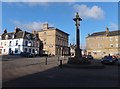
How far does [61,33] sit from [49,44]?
31.5 feet

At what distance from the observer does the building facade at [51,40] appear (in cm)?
8144

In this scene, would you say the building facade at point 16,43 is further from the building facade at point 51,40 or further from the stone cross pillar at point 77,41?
the stone cross pillar at point 77,41

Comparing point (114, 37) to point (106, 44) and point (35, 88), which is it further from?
point (35, 88)

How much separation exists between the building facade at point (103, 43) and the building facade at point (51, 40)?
14.7 m

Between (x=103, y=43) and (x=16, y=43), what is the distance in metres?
40.3

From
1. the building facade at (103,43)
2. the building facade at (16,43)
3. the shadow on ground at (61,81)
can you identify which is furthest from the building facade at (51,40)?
the shadow on ground at (61,81)

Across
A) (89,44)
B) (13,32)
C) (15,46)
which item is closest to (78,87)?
(15,46)

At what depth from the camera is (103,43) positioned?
8794cm

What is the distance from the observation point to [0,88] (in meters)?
9.33

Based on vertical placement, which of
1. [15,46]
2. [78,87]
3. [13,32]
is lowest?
[78,87]

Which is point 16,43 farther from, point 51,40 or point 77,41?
point 77,41

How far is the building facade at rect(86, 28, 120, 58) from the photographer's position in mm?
84312

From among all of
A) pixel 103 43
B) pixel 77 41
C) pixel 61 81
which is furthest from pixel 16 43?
pixel 61 81

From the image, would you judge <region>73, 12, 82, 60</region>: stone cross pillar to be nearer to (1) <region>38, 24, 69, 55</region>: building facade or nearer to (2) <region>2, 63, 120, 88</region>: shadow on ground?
(2) <region>2, 63, 120, 88</region>: shadow on ground
